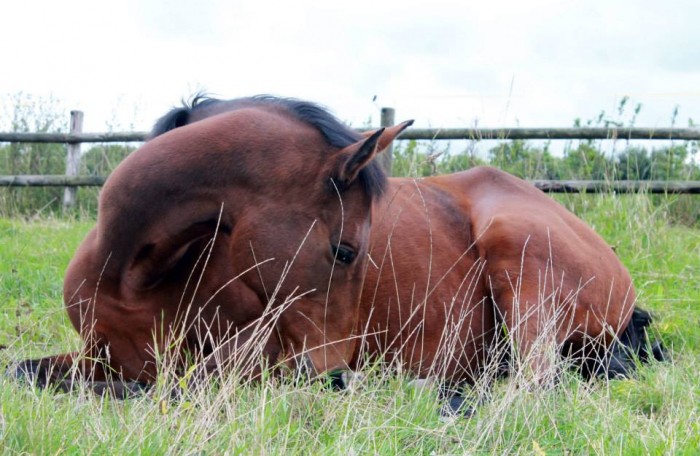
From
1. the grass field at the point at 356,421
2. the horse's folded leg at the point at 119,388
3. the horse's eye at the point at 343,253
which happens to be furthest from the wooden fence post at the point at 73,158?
the horse's eye at the point at 343,253

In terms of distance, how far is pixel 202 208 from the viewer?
11.6 feet

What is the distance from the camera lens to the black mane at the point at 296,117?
3660mm

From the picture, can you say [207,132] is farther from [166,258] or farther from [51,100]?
[51,100]

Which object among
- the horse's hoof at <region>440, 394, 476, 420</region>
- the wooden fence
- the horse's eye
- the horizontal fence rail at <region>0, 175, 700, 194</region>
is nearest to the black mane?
the horse's eye

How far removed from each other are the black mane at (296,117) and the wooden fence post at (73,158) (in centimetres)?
765

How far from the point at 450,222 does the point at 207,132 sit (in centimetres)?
180

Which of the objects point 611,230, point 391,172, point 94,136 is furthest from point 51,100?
point 611,230

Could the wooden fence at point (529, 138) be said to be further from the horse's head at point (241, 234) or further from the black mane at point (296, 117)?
the horse's head at point (241, 234)

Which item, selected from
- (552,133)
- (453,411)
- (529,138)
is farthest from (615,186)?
(453,411)

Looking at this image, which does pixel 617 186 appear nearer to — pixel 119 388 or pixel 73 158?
pixel 119 388

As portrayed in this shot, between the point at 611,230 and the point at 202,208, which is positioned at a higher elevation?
the point at 202,208

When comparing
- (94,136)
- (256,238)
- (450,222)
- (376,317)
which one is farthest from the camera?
(94,136)

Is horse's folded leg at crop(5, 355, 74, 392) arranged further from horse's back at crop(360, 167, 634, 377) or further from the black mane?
horse's back at crop(360, 167, 634, 377)

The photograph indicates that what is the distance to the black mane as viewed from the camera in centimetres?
366
